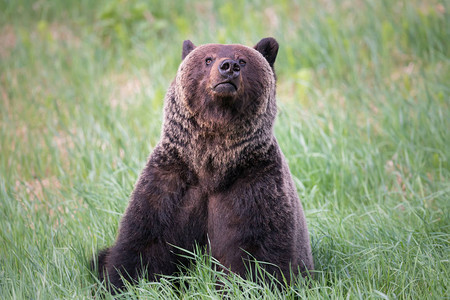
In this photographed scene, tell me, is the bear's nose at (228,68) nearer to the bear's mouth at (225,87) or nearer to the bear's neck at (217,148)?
the bear's mouth at (225,87)

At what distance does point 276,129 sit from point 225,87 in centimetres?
279

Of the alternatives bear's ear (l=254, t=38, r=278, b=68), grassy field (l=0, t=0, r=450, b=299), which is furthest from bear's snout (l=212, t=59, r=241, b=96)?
grassy field (l=0, t=0, r=450, b=299)

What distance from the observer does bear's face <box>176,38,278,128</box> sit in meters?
3.49

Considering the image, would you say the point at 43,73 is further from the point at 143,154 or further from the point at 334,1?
the point at 334,1

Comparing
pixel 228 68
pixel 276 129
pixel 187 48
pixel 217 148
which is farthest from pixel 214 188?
pixel 276 129

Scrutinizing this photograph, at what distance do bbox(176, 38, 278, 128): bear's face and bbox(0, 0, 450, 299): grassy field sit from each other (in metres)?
0.99

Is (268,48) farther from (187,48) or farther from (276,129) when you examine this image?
(276,129)

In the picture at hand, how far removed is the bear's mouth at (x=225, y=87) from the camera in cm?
348

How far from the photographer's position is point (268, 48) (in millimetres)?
4008

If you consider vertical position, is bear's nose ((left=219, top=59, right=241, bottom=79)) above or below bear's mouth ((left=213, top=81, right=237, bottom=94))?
above

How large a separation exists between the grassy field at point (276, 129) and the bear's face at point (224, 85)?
3.24 ft

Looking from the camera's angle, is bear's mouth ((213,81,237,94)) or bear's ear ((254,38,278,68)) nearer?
bear's mouth ((213,81,237,94))

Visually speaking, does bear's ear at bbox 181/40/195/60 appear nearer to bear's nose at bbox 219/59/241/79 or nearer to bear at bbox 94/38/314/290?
bear at bbox 94/38/314/290

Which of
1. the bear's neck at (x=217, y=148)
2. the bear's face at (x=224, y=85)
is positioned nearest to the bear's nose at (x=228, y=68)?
the bear's face at (x=224, y=85)
